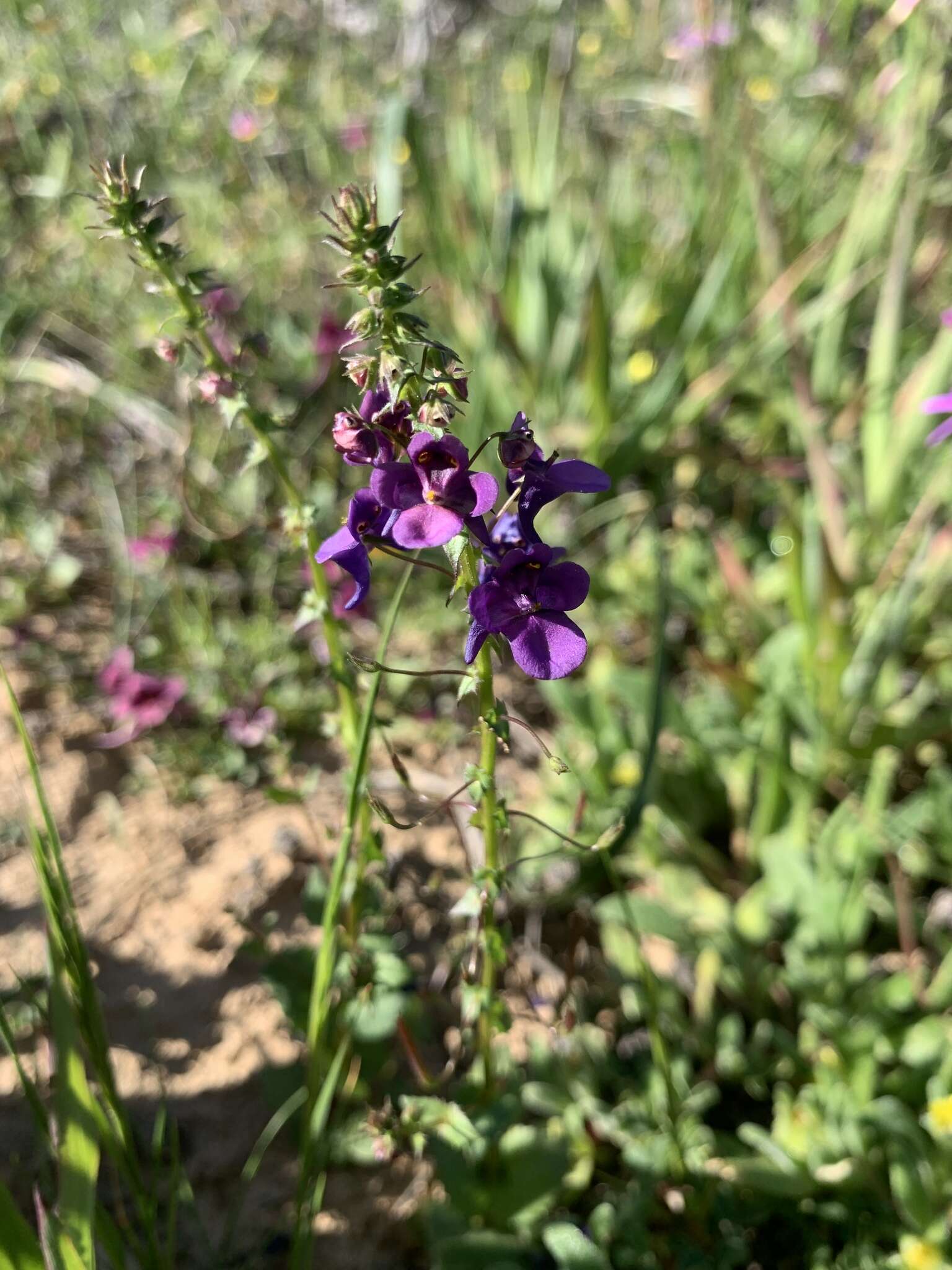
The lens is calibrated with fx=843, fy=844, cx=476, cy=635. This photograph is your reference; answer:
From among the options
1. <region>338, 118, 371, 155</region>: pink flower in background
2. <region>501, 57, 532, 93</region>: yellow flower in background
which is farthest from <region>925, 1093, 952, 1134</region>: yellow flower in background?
<region>338, 118, 371, 155</region>: pink flower in background

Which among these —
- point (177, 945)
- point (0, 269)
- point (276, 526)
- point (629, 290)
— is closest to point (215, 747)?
point (177, 945)

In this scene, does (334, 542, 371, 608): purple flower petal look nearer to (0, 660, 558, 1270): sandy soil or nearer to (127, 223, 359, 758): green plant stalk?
(127, 223, 359, 758): green plant stalk

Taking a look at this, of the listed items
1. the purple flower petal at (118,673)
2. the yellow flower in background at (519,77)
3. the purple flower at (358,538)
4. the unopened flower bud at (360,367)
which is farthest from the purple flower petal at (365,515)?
the yellow flower in background at (519,77)

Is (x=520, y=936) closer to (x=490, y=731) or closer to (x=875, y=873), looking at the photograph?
(x=875, y=873)

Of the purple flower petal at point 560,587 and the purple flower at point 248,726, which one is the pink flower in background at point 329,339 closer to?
the purple flower at point 248,726

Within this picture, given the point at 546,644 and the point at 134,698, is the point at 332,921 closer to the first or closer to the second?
the point at 546,644

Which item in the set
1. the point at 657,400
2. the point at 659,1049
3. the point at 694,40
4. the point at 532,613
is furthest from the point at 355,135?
the point at 659,1049

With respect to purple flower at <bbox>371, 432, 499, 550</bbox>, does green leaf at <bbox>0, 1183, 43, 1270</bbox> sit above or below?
below
